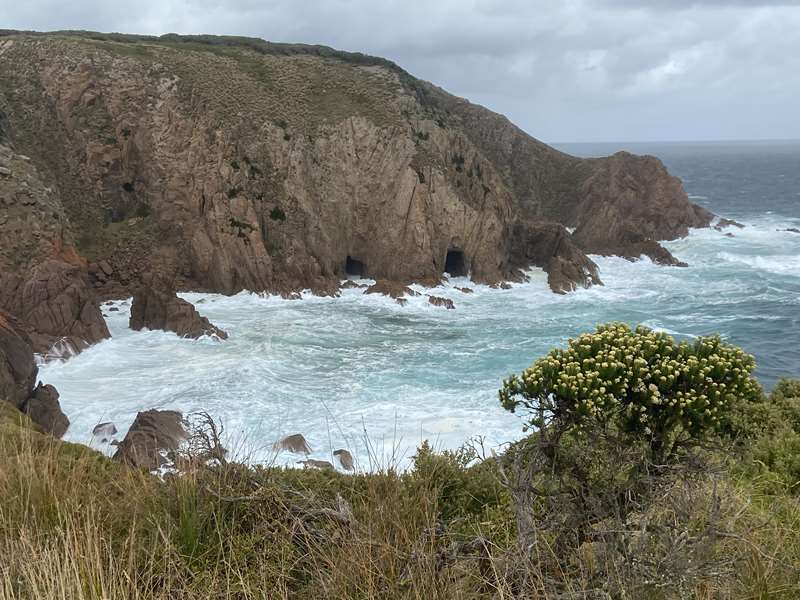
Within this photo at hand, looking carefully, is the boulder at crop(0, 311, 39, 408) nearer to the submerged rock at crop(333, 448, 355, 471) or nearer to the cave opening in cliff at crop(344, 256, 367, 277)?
the submerged rock at crop(333, 448, 355, 471)

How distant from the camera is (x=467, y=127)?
80.9 meters

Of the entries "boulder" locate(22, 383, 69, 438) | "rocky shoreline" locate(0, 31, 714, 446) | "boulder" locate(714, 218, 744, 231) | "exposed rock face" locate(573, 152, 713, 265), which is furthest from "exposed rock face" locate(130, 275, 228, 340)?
"boulder" locate(714, 218, 744, 231)

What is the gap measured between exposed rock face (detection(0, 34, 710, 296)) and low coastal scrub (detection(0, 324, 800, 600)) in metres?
38.9

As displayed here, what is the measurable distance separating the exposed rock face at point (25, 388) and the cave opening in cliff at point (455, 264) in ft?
108

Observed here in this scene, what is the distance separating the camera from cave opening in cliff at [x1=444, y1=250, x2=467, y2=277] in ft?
170

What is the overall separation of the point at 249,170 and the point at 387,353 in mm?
23094

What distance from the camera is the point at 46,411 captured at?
23.1m

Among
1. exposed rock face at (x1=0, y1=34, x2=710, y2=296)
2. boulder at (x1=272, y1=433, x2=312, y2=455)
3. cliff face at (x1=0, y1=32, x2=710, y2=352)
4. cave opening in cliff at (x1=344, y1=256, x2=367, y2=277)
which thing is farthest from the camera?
cave opening in cliff at (x1=344, y1=256, x2=367, y2=277)

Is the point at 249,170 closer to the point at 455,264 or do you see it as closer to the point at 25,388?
the point at 455,264

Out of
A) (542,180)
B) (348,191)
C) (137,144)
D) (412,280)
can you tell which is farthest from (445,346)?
(542,180)

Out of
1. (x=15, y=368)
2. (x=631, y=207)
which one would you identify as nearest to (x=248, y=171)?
(x=15, y=368)

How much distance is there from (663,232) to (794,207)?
38066mm

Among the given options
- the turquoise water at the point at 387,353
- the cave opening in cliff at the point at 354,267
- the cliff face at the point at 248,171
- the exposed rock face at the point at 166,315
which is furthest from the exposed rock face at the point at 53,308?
the cave opening in cliff at the point at 354,267

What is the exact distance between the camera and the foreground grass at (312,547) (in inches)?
165
